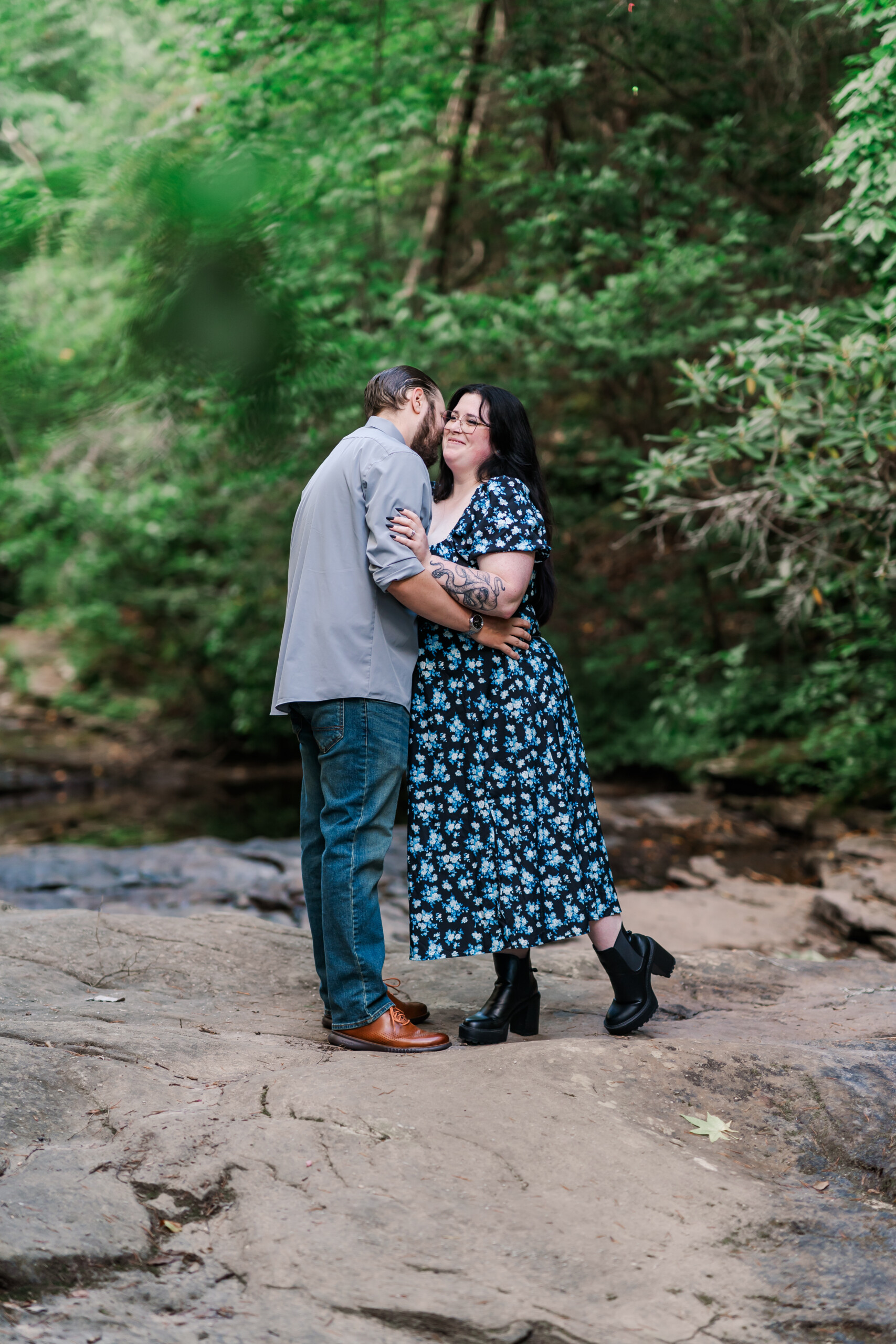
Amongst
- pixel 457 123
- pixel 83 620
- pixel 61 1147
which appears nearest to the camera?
pixel 61 1147

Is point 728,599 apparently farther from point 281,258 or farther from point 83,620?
point 83,620

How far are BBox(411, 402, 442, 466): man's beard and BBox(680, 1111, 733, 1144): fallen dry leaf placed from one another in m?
1.84

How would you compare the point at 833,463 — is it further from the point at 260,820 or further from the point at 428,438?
the point at 260,820

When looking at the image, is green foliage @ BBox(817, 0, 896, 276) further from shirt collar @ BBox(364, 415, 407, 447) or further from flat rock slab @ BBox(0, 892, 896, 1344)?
flat rock slab @ BBox(0, 892, 896, 1344)

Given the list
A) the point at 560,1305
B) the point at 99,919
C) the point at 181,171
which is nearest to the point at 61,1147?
the point at 560,1305

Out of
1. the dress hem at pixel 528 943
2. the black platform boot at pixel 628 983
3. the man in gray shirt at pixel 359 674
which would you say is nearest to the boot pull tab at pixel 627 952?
the black platform boot at pixel 628 983

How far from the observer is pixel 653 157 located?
7590 millimetres

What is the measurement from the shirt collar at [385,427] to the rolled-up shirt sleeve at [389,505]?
11cm

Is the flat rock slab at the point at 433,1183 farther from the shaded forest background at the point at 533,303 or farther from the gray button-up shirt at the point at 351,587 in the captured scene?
the shaded forest background at the point at 533,303

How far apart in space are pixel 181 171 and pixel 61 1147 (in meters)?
4.06

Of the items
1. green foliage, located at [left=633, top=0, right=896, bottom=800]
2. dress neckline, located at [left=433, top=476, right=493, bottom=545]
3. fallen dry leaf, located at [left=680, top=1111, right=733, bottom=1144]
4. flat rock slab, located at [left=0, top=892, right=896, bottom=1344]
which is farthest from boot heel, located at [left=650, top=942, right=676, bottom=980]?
green foliage, located at [left=633, top=0, right=896, bottom=800]

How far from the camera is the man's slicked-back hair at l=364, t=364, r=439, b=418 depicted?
3043mm

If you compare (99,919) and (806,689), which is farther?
(806,689)

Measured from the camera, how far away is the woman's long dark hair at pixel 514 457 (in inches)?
122
